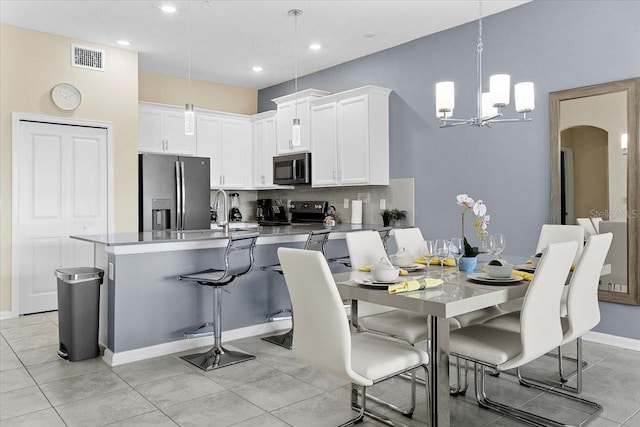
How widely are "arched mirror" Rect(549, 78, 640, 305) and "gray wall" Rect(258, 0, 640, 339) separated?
4.4 inches

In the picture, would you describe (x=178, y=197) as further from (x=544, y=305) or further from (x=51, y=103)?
(x=544, y=305)

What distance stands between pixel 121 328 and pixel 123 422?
3.46ft

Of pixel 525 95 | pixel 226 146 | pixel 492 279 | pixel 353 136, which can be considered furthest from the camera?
pixel 226 146

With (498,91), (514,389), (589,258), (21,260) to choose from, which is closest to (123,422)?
(514,389)

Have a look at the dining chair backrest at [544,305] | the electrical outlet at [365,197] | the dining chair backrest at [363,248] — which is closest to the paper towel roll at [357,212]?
the electrical outlet at [365,197]

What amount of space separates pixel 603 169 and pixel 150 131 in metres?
5.12

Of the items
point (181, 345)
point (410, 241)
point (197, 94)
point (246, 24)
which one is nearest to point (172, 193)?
point (197, 94)

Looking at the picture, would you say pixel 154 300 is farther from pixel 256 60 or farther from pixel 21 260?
pixel 256 60

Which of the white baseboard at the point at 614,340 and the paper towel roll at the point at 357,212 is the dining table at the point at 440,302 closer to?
the white baseboard at the point at 614,340

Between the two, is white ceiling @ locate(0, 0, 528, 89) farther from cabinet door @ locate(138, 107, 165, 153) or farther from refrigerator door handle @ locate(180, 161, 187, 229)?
refrigerator door handle @ locate(180, 161, 187, 229)

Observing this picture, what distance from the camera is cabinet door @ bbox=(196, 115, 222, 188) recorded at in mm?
6621

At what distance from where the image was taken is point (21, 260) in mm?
4922

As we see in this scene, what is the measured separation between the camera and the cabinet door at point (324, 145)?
5801 millimetres

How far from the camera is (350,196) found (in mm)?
6125
